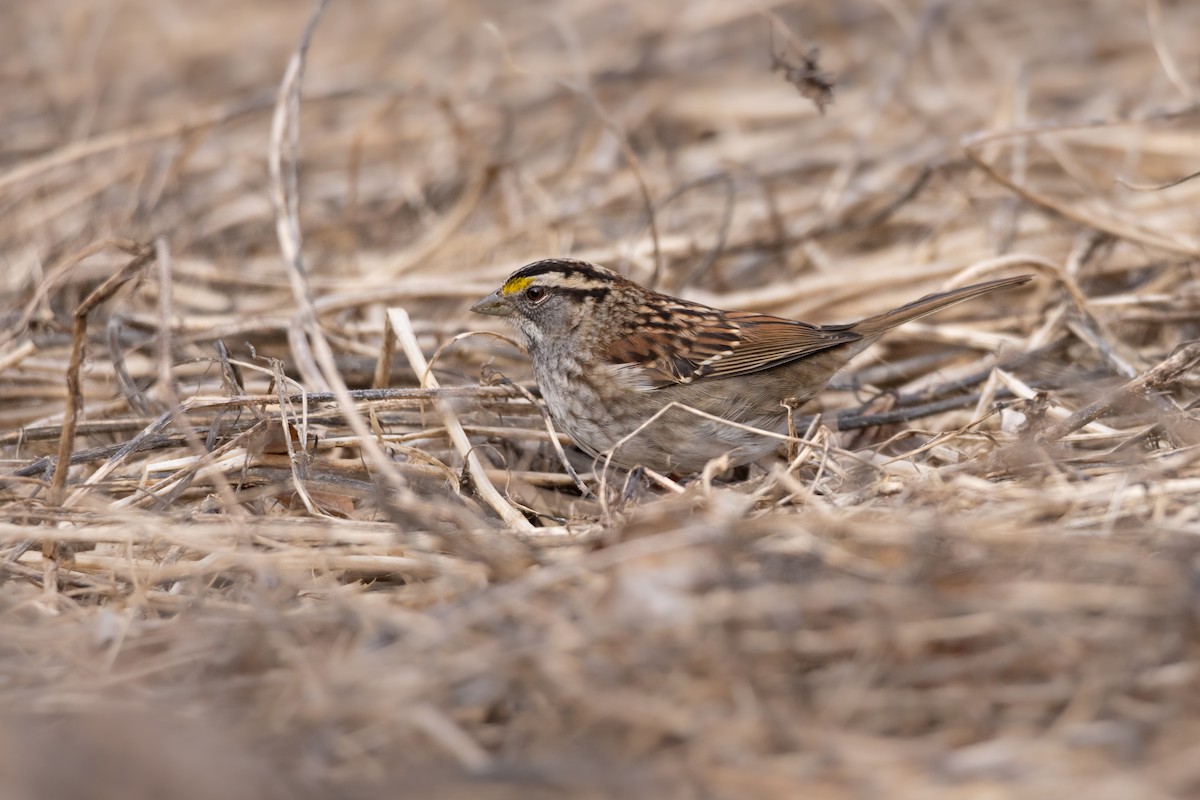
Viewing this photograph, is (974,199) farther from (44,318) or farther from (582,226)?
(44,318)

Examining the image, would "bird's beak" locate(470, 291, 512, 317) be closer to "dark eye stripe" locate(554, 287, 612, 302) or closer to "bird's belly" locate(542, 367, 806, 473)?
"dark eye stripe" locate(554, 287, 612, 302)

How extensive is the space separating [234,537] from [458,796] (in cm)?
134

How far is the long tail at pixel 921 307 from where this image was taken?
4.48 m

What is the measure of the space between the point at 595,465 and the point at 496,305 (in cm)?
80

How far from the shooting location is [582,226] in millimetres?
6645

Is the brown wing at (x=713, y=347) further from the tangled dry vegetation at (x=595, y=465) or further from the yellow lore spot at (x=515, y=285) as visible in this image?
the yellow lore spot at (x=515, y=285)

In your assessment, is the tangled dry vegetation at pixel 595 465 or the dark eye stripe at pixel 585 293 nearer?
the tangled dry vegetation at pixel 595 465

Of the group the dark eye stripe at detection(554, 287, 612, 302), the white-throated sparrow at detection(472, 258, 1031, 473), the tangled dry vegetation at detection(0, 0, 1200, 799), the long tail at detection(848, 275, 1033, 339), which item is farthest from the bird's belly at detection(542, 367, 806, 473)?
the long tail at detection(848, 275, 1033, 339)

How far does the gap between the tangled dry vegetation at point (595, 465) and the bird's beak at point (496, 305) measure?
1.04ft

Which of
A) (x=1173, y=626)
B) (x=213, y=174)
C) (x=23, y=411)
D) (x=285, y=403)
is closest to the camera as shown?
(x=1173, y=626)

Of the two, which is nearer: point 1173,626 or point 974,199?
point 1173,626

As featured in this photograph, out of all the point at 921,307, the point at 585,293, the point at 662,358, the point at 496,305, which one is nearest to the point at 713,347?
the point at 662,358

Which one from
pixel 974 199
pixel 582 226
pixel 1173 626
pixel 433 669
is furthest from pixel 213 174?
pixel 1173 626

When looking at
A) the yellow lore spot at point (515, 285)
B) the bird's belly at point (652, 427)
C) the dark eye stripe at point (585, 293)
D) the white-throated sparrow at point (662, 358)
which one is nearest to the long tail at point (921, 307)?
the white-throated sparrow at point (662, 358)
